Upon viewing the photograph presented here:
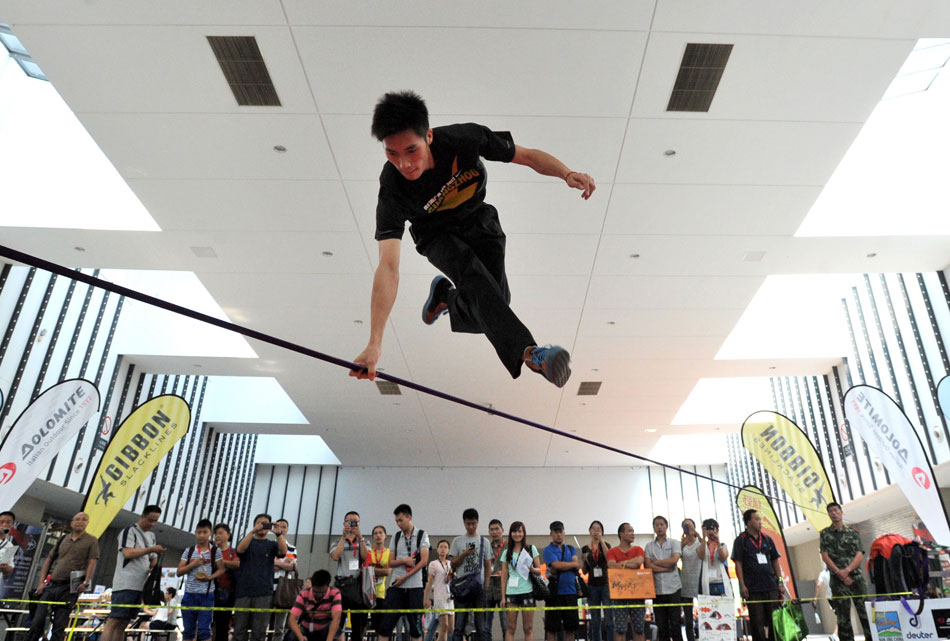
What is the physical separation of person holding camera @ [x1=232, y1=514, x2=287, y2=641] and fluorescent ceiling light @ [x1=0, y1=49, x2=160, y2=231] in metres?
3.12

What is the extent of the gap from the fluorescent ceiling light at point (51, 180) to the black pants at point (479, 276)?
4.84m

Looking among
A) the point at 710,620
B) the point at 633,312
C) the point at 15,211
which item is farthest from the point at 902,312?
the point at 15,211

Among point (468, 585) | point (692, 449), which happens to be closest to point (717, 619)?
point (468, 585)

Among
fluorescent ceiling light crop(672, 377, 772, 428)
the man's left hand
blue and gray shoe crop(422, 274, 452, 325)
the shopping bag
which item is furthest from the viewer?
fluorescent ceiling light crop(672, 377, 772, 428)

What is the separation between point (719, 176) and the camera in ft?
18.5

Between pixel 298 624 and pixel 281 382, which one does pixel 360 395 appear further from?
pixel 298 624

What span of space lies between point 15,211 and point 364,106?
13.4 ft

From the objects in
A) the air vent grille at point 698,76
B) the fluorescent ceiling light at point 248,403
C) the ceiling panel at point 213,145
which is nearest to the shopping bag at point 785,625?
the air vent grille at point 698,76

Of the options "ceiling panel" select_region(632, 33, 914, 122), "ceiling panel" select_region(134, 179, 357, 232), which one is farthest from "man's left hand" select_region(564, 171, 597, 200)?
"ceiling panel" select_region(134, 179, 357, 232)

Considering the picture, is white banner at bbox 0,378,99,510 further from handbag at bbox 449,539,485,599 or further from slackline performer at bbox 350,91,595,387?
slackline performer at bbox 350,91,595,387

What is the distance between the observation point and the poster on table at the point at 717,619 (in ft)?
19.0

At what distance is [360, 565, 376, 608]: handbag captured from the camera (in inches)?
231

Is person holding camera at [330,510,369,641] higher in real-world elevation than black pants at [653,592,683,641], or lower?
higher

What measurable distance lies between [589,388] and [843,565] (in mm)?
4514
